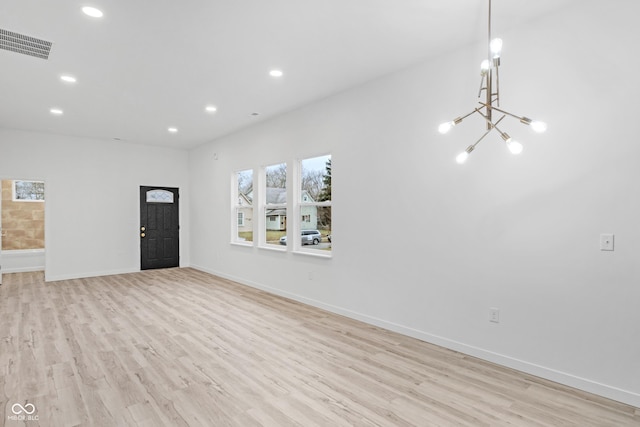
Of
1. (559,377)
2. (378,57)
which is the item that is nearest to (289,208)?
(378,57)

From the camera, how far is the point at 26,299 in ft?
17.4

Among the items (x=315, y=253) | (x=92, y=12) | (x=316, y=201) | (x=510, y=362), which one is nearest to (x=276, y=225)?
(x=316, y=201)

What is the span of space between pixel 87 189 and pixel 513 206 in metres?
7.72

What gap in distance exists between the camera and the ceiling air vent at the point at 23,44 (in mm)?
3001

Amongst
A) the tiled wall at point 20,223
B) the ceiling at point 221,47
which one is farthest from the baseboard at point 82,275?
the ceiling at point 221,47

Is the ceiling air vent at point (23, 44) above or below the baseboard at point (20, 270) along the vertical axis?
above

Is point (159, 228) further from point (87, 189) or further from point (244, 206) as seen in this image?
point (244, 206)

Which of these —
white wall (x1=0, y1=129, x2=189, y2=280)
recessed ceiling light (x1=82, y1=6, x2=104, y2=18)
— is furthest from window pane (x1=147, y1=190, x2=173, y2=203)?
recessed ceiling light (x1=82, y1=6, x2=104, y2=18)

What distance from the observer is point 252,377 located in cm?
278

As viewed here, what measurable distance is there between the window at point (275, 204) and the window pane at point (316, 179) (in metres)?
0.41

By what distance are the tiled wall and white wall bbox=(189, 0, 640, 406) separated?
7.88 meters

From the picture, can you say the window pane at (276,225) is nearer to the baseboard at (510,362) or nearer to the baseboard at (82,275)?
the baseboard at (510,362)

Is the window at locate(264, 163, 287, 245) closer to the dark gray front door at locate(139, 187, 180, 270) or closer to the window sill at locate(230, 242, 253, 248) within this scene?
the window sill at locate(230, 242, 253, 248)

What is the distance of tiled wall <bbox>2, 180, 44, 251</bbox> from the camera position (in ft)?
26.2
